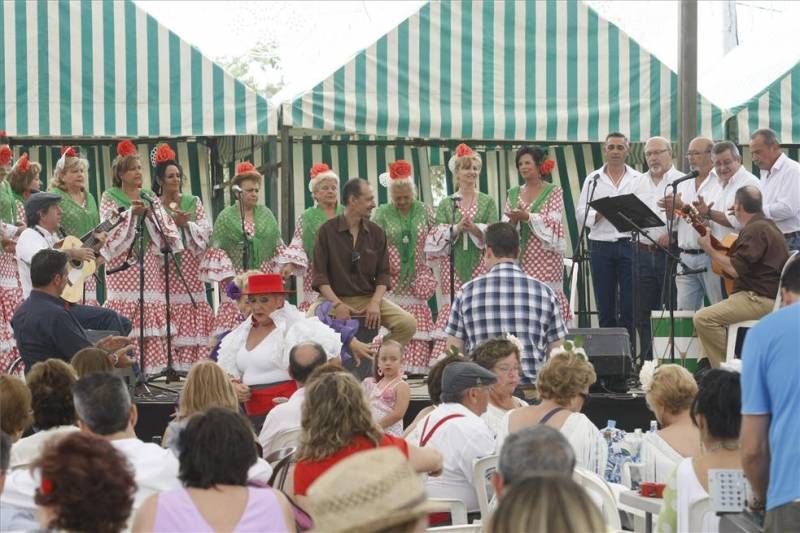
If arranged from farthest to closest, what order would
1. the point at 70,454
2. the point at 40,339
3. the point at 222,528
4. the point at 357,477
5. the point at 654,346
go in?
the point at 654,346
the point at 40,339
the point at 222,528
the point at 70,454
the point at 357,477

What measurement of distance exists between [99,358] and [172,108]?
179 inches

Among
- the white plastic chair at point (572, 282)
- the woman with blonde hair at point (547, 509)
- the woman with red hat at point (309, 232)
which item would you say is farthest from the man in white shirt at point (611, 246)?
the woman with blonde hair at point (547, 509)

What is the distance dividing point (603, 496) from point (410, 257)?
18.3 feet

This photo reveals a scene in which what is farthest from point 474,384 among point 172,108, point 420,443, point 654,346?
point 172,108

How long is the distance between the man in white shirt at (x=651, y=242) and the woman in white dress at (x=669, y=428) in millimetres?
4298

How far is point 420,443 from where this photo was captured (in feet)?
19.2

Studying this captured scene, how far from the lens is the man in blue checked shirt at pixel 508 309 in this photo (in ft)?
25.8

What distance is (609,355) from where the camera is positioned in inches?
342

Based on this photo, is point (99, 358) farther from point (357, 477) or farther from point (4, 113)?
point (4, 113)

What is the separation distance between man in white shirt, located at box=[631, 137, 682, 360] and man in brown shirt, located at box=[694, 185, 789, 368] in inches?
34.8

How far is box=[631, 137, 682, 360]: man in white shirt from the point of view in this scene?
10.1 m

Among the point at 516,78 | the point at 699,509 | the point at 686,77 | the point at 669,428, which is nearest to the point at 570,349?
the point at 669,428

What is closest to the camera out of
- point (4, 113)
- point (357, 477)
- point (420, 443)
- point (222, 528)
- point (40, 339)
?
point (357, 477)

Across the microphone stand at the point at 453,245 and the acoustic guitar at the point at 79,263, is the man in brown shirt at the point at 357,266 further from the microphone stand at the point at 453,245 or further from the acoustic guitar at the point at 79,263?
the acoustic guitar at the point at 79,263
